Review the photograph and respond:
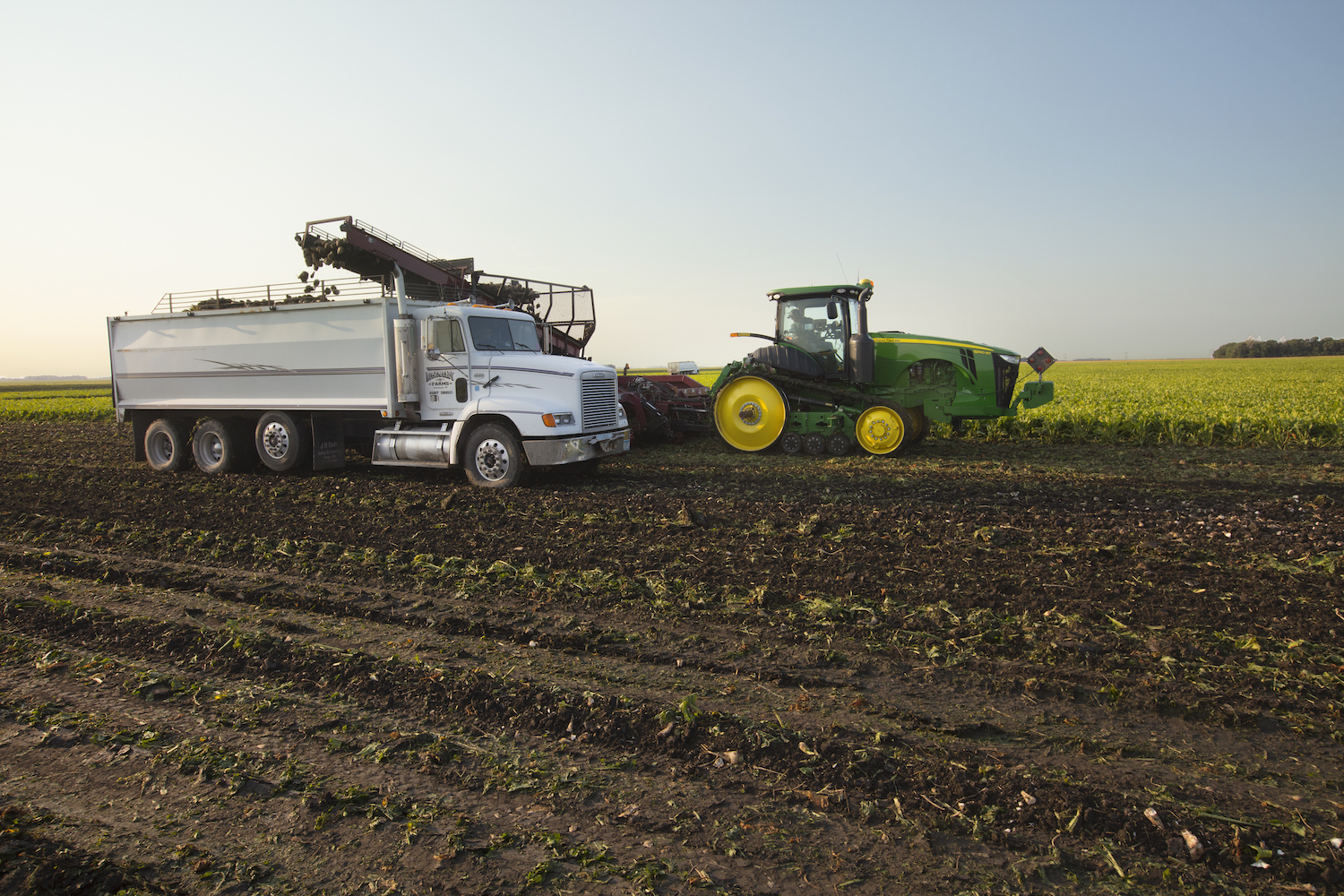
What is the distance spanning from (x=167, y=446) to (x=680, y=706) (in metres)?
12.9

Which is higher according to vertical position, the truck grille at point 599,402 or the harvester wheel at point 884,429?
the truck grille at point 599,402

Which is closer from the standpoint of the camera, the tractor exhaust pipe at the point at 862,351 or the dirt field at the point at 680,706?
the dirt field at the point at 680,706

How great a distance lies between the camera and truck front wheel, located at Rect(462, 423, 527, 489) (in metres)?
10.3

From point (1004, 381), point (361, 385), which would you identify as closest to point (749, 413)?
point (1004, 381)

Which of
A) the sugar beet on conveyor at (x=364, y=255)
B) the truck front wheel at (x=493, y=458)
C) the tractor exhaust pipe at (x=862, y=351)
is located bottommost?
the truck front wheel at (x=493, y=458)

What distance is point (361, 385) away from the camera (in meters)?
11.1

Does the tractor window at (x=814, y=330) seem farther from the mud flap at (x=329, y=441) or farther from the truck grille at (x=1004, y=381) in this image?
the mud flap at (x=329, y=441)

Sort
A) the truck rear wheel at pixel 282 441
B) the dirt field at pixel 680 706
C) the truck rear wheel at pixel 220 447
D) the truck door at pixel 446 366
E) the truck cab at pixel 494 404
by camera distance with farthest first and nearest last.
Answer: the truck rear wheel at pixel 220 447 → the truck rear wheel at pixel 282 441 → the truck door at pixel 446 366 → the truck cab at pixel 494 404 → the dirt field at pixel 680 706

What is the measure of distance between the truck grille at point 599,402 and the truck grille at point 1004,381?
267 inches

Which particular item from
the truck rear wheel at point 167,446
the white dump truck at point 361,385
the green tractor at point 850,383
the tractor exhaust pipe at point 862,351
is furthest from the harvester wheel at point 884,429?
the truck rear wheel at point 167,446

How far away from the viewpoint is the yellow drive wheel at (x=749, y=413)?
13.8 m

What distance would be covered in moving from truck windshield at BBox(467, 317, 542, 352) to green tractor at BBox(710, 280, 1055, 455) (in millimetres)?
4317

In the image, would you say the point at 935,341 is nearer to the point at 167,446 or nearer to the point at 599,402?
the point at 599,402

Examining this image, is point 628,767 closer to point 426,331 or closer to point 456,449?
point 456,449
